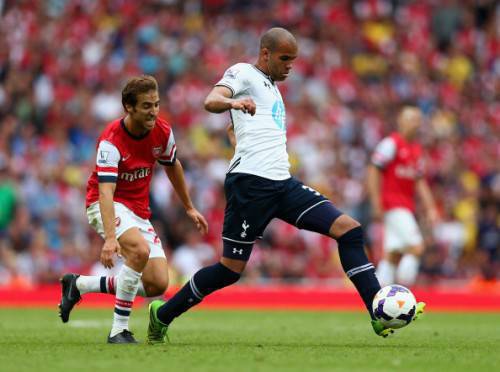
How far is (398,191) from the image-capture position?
1416 cm

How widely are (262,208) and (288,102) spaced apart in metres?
13.0

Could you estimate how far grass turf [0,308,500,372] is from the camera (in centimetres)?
706

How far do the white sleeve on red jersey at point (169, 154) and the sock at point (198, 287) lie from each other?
40.4 inches

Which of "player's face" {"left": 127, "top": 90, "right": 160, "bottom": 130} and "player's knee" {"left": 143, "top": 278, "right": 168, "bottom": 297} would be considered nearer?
"player's face" {"left": 127, "top": 90, "right": 160, "bottom": 130}

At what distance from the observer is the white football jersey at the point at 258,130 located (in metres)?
8.62

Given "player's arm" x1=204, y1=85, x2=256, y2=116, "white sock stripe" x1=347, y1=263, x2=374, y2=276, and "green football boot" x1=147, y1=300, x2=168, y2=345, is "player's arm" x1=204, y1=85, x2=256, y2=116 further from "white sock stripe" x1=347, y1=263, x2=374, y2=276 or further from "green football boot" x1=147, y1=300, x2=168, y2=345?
"green football boot" x1=147, y1=300, x2=168, y2=345

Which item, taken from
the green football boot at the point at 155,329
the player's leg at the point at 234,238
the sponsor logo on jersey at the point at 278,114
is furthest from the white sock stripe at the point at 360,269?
the green football boot at the point at 155,329

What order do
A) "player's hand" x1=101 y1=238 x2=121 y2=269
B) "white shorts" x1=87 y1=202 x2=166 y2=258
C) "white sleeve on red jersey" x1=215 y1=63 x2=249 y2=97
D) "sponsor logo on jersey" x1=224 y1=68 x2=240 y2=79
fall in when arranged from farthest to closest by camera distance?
"white shorts" x1=87 y1=202 x2=166 y2=258
"sponsor logo on jersey" x1=224 y1=68 x2=240 y2=79
"white sleeve on red jersey" x1=215 y1=63 x2=249 y2=97
"player's hand" x1=101 y1=238 x2=121 y2=269

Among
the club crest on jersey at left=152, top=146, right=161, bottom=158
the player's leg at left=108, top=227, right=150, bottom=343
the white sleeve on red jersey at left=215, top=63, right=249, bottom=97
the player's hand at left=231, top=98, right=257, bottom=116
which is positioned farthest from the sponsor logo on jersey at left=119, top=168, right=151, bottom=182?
the player's hand at left=231, top=98, right=257, bottom=116

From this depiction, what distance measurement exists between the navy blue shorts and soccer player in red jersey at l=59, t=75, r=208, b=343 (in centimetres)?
68

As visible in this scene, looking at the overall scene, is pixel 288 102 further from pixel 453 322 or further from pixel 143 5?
pixel 453 322

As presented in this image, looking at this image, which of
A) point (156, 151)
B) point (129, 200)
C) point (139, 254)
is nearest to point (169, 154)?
point (156, 151)

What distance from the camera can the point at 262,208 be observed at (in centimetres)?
858

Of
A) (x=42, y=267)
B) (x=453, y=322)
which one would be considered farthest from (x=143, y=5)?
(x=453, y=322)
